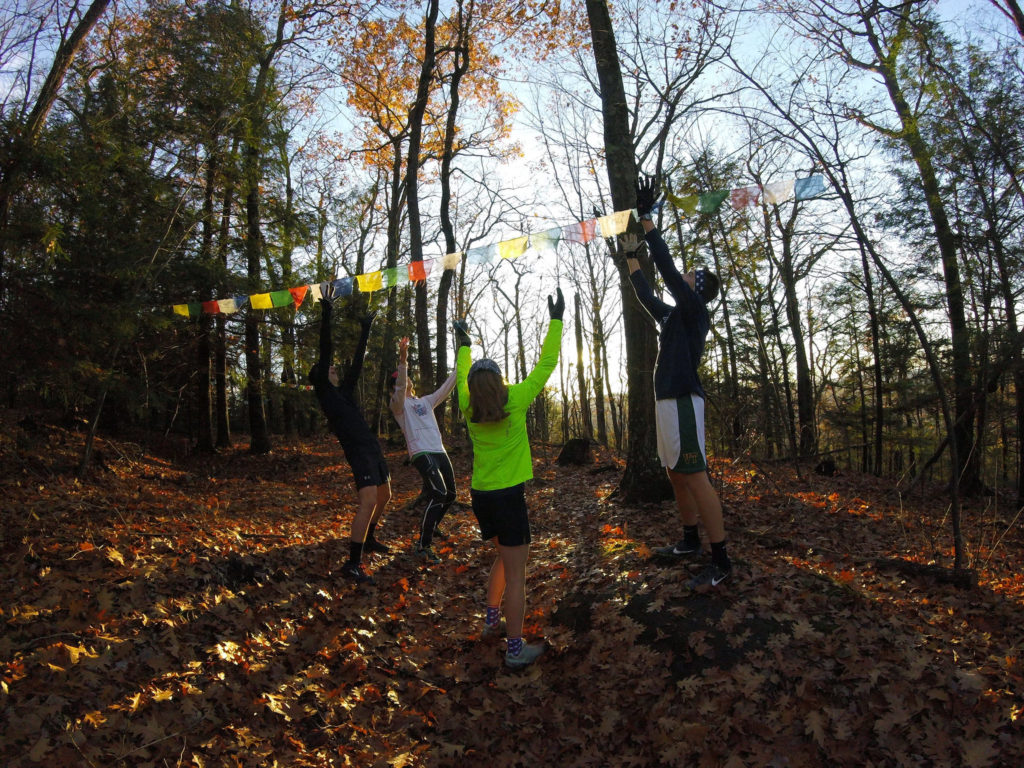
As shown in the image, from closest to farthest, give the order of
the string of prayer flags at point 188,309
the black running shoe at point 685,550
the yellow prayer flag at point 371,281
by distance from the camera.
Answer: the black running shoe at point 685,550, the yellow prayer flag at point 371,281, the string of prayer flags at point 188,309

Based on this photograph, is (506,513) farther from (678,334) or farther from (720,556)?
(678,334)

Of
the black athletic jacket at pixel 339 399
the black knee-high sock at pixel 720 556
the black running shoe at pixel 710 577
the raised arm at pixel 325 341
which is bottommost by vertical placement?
the black running shoe at pixel 710 577

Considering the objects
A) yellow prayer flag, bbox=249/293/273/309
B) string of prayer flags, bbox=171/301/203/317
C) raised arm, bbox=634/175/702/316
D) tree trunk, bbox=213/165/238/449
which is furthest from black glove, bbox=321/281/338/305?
tree trunk, bbox=213/165/238/449

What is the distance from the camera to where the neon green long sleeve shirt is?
11.4 ft

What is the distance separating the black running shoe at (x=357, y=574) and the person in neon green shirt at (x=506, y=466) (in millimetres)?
1958

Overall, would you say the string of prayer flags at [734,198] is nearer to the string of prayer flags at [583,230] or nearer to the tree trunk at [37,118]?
the string of prayer flags at [583,230]

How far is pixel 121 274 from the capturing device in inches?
334

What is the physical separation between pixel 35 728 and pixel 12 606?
4.40ft

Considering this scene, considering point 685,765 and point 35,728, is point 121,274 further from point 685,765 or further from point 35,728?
point 685,765

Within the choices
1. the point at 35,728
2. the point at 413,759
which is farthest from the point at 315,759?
the point at 35,728

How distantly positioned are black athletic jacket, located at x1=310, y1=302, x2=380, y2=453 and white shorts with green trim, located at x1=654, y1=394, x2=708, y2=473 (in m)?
2.73

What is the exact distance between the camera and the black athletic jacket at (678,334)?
152 inches

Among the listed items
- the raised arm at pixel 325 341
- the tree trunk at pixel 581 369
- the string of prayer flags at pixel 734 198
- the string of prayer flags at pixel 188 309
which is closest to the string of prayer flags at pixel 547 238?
the string of prayer flags at pixel 734 198

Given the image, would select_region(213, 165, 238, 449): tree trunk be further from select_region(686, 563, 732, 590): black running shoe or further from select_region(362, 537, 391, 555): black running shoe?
select_region(686, 563, 732, 590): black running shoe
